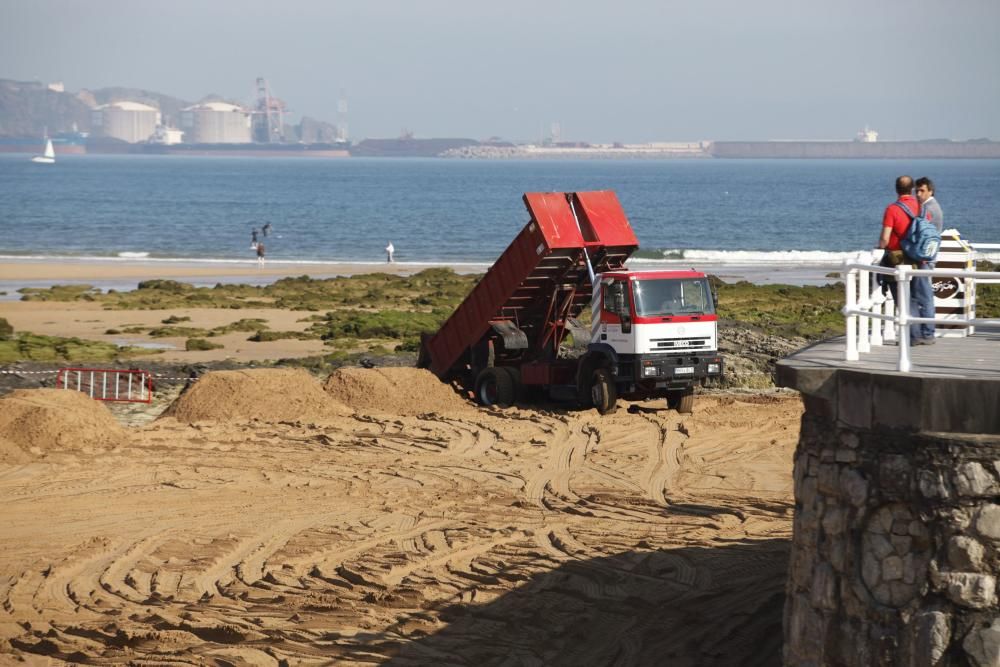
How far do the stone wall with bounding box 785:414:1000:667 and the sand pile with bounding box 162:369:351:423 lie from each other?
13693 mm

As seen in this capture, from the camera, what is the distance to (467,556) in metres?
13.8

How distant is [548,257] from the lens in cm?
2138

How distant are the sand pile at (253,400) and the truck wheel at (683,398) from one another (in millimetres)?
5357

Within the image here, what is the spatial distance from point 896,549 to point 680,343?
1279 cm

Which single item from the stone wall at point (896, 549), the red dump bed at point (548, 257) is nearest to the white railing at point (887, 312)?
the stone wall at point (896, 549)

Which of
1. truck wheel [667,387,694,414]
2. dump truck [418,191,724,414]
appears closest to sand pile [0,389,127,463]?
dump truck [418,191,724,414]

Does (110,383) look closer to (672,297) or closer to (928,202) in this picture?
(672,297)

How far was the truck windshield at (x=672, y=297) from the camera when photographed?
20.8 meters

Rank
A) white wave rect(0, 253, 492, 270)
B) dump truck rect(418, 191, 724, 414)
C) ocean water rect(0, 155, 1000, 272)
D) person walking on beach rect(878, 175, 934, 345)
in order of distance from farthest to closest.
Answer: ocean water rect(0, 155, 1000, 272), white wave rect(0, 253, 492, 270), dump truck rect(418, 191, 724, 414), person walking on beach rect(878, 175, 934, 345)

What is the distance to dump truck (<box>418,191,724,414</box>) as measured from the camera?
20.9 m

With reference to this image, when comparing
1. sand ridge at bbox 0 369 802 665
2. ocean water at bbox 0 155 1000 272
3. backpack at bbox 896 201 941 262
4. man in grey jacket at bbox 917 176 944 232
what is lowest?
sand ridge at bbox 0 369 802 665

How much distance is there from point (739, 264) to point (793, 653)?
56.7 meters

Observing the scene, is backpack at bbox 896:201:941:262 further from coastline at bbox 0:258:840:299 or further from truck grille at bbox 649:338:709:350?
coastline at bbox 0:258:840:299

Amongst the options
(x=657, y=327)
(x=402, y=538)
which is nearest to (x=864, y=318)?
(x=402, y=538)
